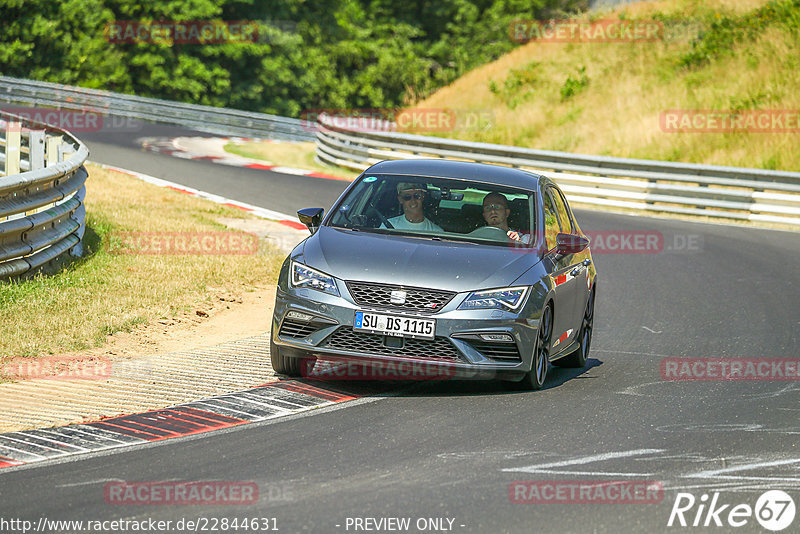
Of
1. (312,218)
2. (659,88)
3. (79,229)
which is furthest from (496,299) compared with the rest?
(659,88)

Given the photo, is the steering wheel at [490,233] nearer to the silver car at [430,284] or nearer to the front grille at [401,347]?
the silver car at [430,284]

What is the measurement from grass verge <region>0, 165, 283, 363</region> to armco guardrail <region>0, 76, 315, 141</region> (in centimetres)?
2235

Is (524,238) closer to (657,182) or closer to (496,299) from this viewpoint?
(496,299)

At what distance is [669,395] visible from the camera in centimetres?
867

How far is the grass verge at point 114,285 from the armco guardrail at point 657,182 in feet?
32.2

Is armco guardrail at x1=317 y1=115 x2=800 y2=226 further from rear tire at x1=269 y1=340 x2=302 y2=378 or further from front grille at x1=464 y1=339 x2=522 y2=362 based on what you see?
rear tire at x1=269 y1=340 x2=302 y2=378

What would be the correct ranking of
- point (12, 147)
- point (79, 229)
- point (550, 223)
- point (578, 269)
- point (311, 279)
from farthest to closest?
point (12, 147) < point (79, 229) < point (578, 269) < point (550, 223) < point (311, 279)

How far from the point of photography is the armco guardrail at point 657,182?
23.4 meters

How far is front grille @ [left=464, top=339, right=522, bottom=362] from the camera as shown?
8.00 m

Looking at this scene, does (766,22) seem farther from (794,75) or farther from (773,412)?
(773,412)

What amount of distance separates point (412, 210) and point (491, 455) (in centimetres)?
290

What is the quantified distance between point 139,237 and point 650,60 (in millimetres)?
24505

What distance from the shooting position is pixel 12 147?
1650 centimetres

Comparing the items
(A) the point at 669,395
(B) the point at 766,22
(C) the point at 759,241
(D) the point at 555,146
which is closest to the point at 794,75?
(B) the point at 766,22
